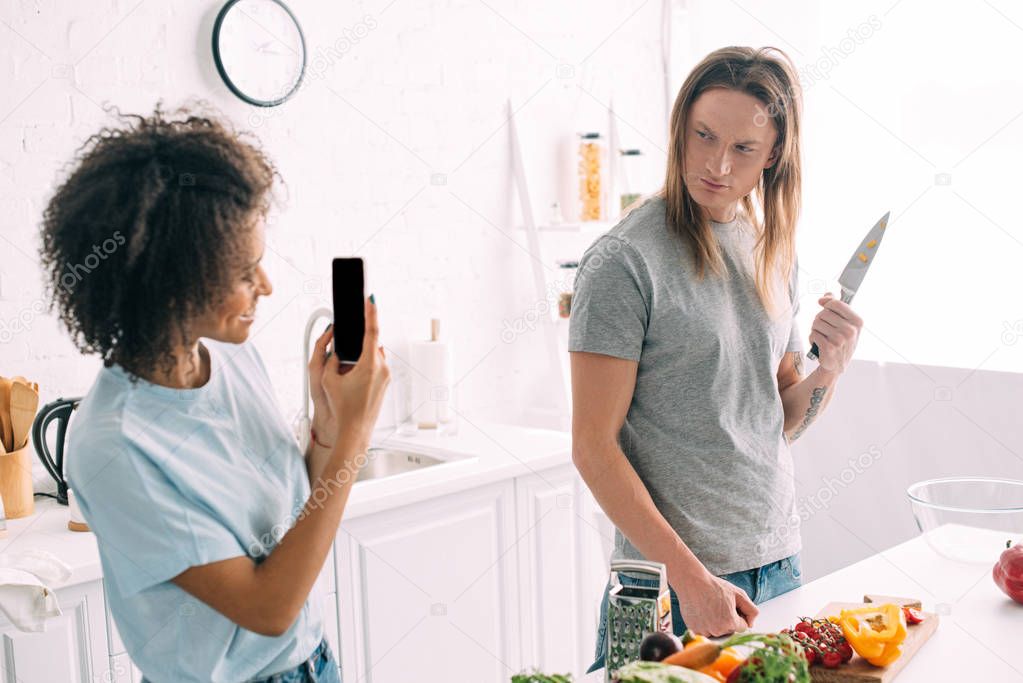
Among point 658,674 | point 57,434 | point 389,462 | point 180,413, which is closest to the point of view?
point 658,674

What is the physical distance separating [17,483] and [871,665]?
1565 mm

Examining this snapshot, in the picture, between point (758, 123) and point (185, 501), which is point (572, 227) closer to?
point (758, 123)

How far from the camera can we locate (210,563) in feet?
2.98

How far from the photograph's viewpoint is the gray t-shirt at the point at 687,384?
1356 millimetres

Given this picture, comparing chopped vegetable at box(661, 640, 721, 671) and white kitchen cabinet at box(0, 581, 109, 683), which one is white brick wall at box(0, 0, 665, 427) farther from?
chopped vegetable at box(661, 640, 721, 671)

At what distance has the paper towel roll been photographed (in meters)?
2.70

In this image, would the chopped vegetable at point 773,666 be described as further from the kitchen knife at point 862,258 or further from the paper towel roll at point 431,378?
the paper towel roll at point 431,378

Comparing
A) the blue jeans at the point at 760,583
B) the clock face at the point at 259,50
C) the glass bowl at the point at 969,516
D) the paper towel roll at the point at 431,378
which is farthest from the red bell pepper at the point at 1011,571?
the clock face at the point at 259,50

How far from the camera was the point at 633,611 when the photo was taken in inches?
40.9

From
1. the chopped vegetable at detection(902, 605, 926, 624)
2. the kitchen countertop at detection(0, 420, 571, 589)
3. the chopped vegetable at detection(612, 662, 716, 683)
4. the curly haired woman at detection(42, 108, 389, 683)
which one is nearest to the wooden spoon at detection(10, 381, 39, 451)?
the kitchen countertop at detection(0, 420, 571, 589)

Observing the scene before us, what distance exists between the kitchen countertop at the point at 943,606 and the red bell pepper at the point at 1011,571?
18 mm

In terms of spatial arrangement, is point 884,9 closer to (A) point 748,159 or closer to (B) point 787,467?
(A) point 748,159

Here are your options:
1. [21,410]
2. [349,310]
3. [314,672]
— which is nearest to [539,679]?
[314,672]

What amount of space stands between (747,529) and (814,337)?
0.33 m
